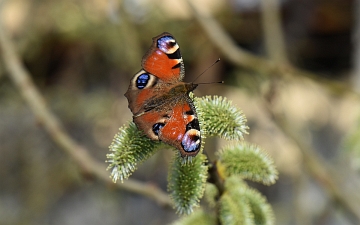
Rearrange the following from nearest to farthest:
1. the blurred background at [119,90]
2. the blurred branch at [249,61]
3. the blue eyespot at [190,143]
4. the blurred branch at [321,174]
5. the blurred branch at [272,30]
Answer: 1. the blue eyespot at [190,143]
2. the blurred branch at [321,174]
3. the blurred branch at [249,61]
4. the blurred branch at [272,30]
5. the blurred background at [119,90]

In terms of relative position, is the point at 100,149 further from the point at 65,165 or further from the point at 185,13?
the point at 185,13

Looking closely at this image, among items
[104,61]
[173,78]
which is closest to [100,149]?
[104,61]

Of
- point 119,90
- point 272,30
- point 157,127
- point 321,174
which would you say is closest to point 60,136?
point 157,127

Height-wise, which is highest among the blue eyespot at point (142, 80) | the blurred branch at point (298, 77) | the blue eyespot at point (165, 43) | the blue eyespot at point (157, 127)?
the blurred branch at point (298, 77)

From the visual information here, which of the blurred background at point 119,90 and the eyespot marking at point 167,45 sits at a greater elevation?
the blurred background at point 119,90

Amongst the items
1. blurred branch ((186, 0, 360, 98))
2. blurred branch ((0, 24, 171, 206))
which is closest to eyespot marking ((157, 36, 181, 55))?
blurred branch ((0, 24, 171, 206))

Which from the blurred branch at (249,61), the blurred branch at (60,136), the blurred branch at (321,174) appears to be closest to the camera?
the blurred branch at (60,136)

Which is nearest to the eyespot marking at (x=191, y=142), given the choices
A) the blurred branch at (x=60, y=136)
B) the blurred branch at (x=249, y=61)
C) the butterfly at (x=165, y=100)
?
the butterfly at (x=165, y=100)

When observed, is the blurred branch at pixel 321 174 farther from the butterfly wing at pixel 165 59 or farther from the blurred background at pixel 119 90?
the butterfly wing at pixel 165 59
